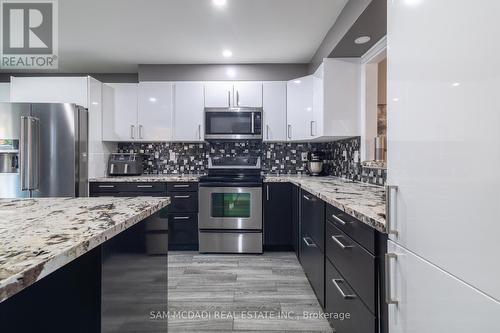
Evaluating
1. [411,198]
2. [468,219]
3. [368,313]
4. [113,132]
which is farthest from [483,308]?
[113,132]

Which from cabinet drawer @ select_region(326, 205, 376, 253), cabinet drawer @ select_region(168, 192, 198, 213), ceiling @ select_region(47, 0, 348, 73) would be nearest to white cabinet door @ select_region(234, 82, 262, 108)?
ceiling @ select_region(47, 0, 348, 73)

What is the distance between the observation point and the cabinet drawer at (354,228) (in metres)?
1.22

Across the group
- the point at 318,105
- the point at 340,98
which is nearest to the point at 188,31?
the point at 318,105

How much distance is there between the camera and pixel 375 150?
2574 mm

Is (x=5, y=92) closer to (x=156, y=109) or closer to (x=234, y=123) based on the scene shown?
(x=156, y=109)

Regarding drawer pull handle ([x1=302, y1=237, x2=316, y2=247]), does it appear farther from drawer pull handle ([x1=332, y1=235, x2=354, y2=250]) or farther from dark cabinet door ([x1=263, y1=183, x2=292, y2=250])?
dark cabinet door ([x1=263, y1=183, x2=292, y2=250])

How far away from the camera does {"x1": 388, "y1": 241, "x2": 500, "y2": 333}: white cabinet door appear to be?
633mm

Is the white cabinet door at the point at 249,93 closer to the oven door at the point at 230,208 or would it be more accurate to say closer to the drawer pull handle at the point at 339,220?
the oven door at the point at 230,208

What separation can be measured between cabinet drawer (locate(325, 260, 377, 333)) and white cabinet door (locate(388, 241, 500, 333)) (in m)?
0.24

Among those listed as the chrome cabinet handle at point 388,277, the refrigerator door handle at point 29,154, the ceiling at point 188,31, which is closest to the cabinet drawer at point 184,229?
the refrigerator door handle at point 29,154

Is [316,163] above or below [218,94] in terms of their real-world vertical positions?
below

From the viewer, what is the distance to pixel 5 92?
391 cm

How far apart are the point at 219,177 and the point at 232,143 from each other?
0.65m

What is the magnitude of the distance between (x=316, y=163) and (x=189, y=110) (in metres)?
1.70
